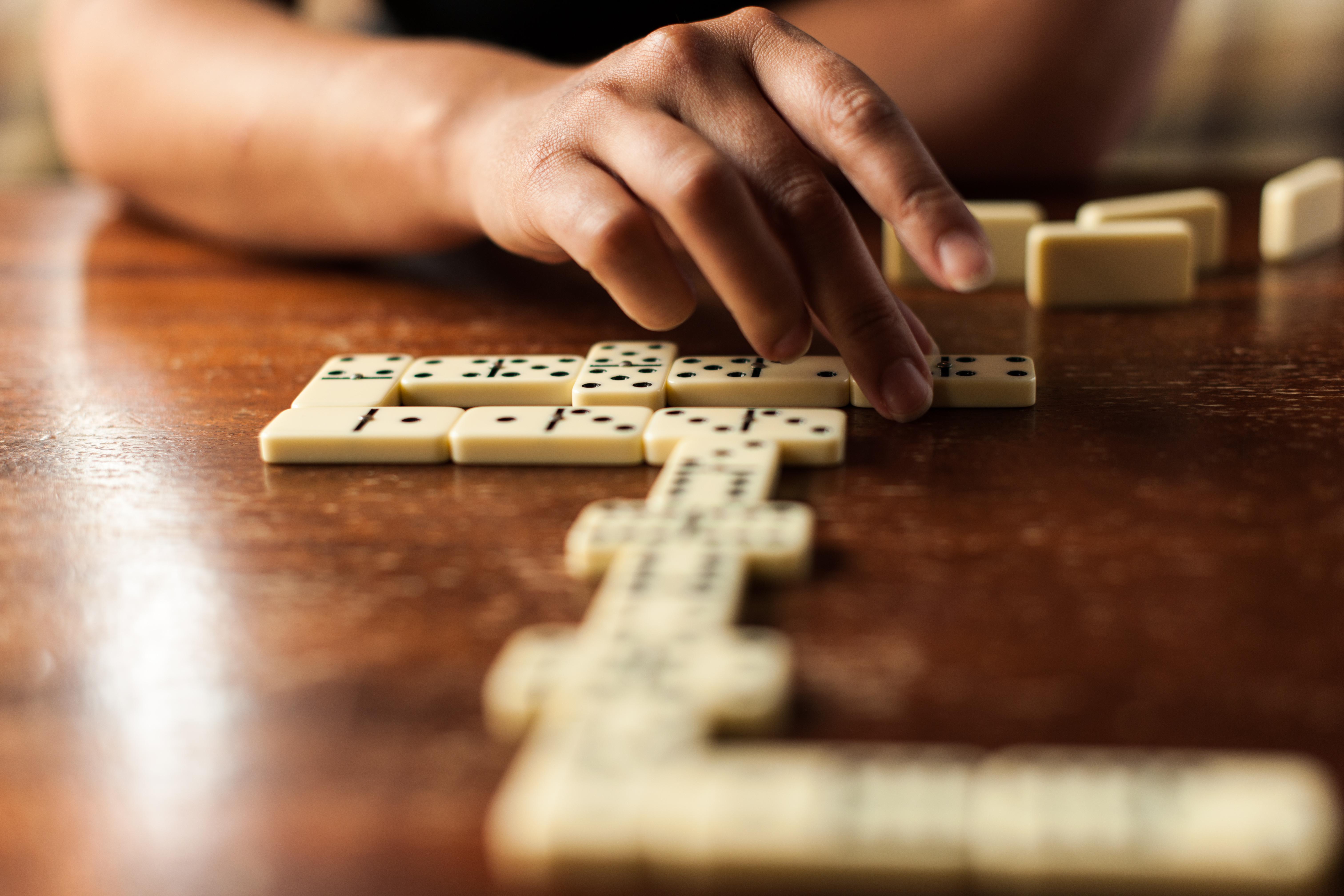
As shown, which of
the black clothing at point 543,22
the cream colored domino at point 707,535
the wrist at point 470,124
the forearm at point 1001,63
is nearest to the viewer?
the cream colored domino at point 707,535

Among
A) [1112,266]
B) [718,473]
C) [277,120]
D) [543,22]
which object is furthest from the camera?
[543,22]

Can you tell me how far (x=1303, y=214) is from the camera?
1.34 meters

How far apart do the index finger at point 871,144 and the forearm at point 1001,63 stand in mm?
783

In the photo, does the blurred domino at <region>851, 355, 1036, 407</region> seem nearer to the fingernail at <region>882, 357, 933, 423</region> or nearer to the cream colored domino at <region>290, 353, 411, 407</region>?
the fingernail at <region>882, 357, 933, 423</region>

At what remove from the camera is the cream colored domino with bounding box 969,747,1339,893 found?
0.39 metres

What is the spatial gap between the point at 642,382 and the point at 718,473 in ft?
0.71

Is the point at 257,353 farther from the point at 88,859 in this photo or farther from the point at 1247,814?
the point at 1247,814

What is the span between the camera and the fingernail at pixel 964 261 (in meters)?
0.81

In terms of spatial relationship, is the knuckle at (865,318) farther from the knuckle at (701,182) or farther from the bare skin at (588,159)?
the knuckle at (701,182)

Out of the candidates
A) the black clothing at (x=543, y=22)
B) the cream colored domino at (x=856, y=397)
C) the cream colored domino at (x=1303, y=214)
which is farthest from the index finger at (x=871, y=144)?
the black clothing at (x=543, y=22)

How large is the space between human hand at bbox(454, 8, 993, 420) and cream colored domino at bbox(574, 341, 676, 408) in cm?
4

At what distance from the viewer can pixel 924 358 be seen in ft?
3.10

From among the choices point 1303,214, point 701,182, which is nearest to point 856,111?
point 701,182

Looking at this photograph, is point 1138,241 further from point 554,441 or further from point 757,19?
point 554,441
